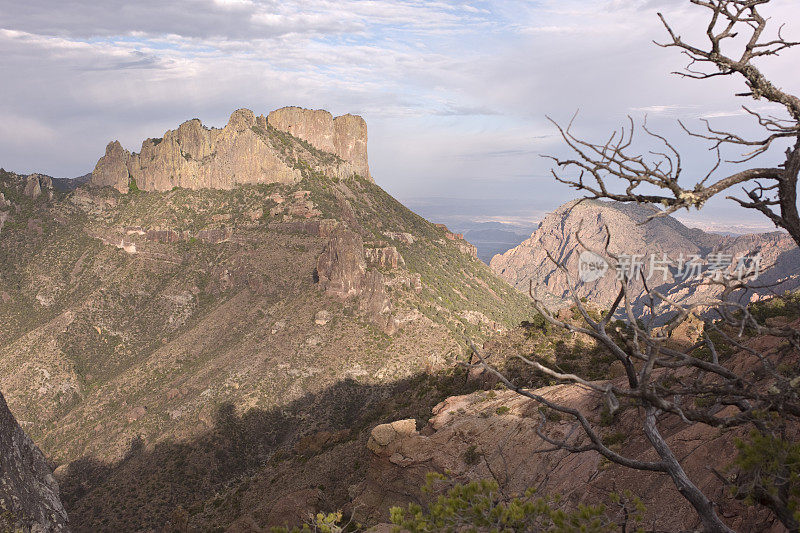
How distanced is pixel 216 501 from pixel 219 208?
98.3 m

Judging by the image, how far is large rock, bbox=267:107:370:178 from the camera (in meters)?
146

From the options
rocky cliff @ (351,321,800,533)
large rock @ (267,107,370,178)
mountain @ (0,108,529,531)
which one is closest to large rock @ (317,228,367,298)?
mountain @ (0,108,529,531)

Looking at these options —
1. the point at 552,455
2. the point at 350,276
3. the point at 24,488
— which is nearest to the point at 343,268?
the point at 350,276

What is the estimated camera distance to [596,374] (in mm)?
29531

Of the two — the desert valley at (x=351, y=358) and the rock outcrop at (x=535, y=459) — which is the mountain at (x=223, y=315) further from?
the rock outcrop at (x=535, y=459)

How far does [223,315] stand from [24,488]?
60599 millimetres

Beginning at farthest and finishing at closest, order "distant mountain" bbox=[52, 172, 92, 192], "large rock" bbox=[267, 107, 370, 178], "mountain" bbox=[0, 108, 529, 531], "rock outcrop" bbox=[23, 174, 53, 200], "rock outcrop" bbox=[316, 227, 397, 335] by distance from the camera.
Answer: "large rock" bbox=[267, 107, 370, 178], "distant mountain" bbox=[52, 172, 92, 192], "rock outcrop" bbox=[23, 174, 53, 200], "rock outcrop" bbox=[316, 227, 397, 335], "mountain" bbox=[0, 108, 529, 531]

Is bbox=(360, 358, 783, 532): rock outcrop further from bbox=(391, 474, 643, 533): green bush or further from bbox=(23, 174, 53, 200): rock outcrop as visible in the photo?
bbox=(23, 174, 53, 200): rock outcrop

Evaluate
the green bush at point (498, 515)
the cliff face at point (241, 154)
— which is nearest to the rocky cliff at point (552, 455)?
the green bush at point (498, 515)

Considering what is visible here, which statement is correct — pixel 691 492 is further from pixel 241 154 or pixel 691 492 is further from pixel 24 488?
pixel 241 154

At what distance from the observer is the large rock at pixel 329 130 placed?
146 metres

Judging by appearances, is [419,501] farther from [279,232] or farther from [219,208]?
[219,208]

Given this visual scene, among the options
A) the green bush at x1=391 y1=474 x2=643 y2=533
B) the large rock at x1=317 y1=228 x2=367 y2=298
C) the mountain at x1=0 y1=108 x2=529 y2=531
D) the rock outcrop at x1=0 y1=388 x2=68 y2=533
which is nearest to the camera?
the green bush at x1=391 y1=474 x2=643 y2=533

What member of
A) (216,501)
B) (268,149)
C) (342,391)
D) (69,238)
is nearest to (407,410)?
(216,501)
